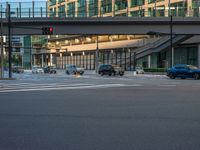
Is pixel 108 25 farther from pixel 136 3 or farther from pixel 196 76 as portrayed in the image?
pixel 136 3

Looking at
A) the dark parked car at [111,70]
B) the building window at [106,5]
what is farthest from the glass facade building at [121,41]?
the dark parked car at [111,70]

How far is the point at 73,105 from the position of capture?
1639cm

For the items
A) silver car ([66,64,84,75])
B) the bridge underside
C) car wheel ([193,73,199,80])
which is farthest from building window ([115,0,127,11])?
car wheel ([193,73,199,80])

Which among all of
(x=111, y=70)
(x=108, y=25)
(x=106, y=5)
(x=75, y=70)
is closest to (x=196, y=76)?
(x=108, y=25)

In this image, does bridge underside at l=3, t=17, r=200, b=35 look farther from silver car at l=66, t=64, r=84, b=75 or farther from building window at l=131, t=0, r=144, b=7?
building window at l=131, t=0, r=144, b=7

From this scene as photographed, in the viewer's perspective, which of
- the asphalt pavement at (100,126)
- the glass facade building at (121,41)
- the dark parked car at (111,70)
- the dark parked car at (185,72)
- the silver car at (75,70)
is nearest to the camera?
the asphalt pavement at (100,126)

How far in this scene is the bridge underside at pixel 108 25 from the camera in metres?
49.9

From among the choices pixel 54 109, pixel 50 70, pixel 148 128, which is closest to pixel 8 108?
pixel 54 109

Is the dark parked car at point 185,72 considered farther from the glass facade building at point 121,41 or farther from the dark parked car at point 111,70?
the dark parked car at point 111,70

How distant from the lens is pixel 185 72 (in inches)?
1827

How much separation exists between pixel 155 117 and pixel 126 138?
360cm

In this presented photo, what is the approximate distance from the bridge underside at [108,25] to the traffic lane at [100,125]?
33738mm

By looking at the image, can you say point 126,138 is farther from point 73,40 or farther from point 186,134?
point 73,40

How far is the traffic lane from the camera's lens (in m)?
8.83
